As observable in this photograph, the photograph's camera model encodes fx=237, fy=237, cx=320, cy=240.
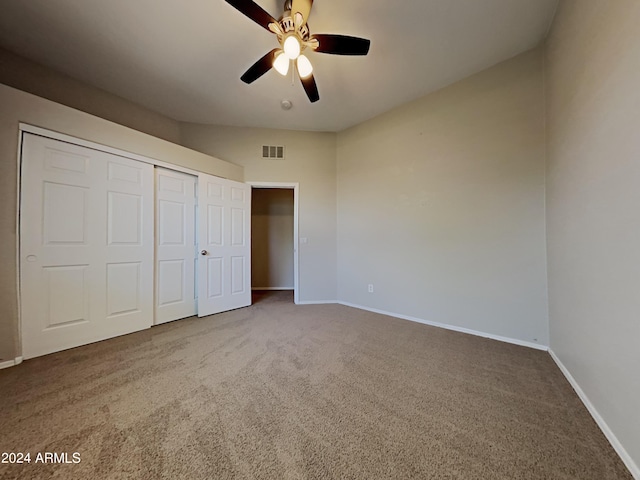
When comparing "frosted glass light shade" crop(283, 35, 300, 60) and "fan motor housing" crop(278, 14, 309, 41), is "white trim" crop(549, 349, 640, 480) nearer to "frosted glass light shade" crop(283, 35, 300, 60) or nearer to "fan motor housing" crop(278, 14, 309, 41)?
"frosted glass light shade" crop(283, 35, 300, 60)

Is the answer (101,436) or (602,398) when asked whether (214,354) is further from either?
(602,398)

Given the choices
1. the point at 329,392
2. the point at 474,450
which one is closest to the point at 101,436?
the point at 329,392

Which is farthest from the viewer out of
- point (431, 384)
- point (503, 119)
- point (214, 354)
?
point (503, 119)

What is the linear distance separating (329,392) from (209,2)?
298 centimetres

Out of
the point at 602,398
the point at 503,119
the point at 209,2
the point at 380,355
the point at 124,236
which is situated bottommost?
the point at 380,355

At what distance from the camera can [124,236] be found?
2615 mm

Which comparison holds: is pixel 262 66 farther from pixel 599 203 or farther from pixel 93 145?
pixel 599 203

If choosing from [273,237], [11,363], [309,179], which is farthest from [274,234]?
[11,363]

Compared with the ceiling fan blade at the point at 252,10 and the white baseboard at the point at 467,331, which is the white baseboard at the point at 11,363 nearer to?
the ceiling fan blade at the point at 252,10

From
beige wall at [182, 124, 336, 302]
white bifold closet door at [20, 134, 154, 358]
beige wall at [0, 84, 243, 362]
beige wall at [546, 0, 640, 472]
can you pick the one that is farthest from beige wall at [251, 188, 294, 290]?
beige wall at [546, 0, 640, 472]

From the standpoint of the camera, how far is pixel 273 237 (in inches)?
221

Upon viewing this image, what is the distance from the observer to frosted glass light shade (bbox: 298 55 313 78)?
75.9 inches

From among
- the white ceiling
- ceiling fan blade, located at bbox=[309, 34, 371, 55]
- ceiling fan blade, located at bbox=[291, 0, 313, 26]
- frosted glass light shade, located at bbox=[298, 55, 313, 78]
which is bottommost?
frosted glass light shade, located at bbox=[298, 55, 313, 78]

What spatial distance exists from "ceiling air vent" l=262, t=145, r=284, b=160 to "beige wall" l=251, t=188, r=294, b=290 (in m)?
1.66
